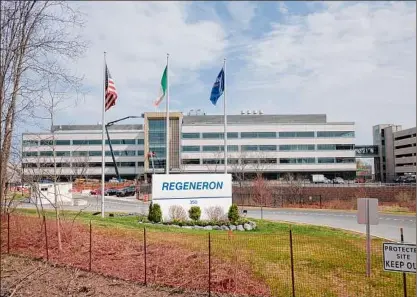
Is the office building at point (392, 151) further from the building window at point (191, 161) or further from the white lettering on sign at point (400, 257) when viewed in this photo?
the white lettering on sign at point (400, 257)

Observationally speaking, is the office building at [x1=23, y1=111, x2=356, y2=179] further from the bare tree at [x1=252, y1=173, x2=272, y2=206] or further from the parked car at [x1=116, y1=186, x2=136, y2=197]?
the bare tree at [x1=252, y1=173, x2=272, y2=206]

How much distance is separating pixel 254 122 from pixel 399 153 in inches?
1310

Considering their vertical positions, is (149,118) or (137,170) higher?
(149,118)

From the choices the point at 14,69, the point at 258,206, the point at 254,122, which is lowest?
the point at 258,206

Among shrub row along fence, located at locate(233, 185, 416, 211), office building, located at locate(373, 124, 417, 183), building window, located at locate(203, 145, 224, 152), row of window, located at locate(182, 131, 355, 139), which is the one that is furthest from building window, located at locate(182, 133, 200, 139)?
office building, located at locate(373, 124, 417, 183)

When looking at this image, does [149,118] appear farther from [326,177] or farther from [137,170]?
[326,177]

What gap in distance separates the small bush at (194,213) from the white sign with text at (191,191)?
39 centimetres

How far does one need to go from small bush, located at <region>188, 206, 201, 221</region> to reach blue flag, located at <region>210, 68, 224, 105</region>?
638cm

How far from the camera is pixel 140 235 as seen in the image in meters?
15.8

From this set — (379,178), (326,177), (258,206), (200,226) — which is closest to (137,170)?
(326,177)

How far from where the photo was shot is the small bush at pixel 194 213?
2281 cm

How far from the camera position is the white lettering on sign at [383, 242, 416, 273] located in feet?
23.7

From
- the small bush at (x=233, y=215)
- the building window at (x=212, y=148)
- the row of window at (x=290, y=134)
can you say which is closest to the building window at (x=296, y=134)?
the row of window at (x=290, y=134)

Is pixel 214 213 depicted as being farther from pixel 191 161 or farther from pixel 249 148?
Answer: pixel 191 161
